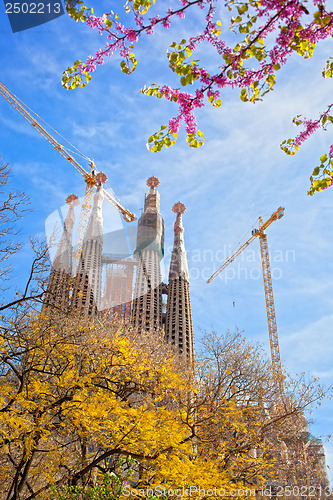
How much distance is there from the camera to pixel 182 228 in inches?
4058

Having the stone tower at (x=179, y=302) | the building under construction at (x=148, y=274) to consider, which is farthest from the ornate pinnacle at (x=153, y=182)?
the stone tower at (x=179, y=302)

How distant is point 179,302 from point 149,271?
1057 cm

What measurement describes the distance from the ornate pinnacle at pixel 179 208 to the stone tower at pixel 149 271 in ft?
35.3

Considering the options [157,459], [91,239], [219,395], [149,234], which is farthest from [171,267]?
[157,459]

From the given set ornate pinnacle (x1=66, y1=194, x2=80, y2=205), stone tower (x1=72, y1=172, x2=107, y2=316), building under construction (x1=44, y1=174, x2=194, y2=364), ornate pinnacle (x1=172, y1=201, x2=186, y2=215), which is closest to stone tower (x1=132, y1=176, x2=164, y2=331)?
building under construction (x1=44, y1=174, x2=194, y2=364)

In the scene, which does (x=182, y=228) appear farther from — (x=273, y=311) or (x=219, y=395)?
(x=219, y=395)

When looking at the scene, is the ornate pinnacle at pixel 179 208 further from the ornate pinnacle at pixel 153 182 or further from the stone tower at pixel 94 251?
the stone tower at pixel 94 251

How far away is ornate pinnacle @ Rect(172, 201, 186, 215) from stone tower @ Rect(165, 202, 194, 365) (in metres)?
8.05

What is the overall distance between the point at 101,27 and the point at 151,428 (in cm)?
812

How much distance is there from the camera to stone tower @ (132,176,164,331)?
90.4 metres

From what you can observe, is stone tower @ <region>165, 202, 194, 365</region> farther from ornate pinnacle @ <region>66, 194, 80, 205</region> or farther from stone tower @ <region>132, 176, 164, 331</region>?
ornate pinnacle @ <region>66, 194, 80, 205</region>

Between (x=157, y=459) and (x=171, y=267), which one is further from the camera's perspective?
(x=171, y=267)

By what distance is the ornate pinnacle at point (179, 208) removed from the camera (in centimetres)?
10994

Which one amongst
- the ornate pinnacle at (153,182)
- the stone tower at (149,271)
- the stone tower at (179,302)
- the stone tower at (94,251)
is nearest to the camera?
the stone tower at (179,302)
